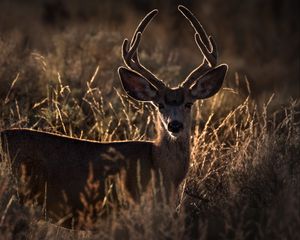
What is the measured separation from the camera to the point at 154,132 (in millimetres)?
10906

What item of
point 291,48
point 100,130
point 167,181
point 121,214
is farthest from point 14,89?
point 291,48

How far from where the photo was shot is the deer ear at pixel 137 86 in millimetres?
9273

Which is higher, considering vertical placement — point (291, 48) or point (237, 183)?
point (291, 48)

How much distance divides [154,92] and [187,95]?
314mm

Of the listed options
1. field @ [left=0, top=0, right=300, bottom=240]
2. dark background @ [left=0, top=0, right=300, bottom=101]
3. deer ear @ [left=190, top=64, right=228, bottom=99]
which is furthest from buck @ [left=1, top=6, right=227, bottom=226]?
dark background @ [left=0, top=0, right=300, bottom=101]

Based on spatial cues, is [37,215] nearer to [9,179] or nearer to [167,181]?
[9,179]

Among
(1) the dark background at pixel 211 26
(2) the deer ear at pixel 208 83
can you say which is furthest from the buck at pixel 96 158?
(1) the dark background at pixel 211 26

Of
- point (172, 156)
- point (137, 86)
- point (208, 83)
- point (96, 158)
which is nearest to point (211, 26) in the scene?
point (208, 83)

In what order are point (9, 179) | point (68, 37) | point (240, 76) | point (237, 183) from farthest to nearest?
point (240, 76) < point (68, 37) < point (237, 183) < point (9, 179)

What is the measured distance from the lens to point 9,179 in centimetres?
816

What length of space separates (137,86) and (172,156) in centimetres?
91

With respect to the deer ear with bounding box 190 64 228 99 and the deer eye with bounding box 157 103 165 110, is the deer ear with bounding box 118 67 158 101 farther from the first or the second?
the deer ear with bounding box 190 64 228 99

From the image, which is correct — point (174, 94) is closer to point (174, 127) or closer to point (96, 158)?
point (174, 127)

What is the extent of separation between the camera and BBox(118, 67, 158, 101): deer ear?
30.4 feet
